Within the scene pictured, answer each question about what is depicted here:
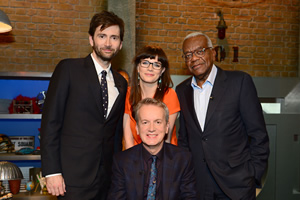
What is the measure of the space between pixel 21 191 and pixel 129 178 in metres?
2.10

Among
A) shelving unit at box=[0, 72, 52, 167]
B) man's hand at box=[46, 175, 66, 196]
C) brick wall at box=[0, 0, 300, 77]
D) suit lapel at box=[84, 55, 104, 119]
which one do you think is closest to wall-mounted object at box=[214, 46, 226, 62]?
brick wall at box=[0, 0, 300, 77]

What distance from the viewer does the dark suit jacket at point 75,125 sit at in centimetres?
208

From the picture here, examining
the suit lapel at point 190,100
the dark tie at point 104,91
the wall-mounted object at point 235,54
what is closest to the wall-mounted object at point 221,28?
the wall-mounted object at point 235,54

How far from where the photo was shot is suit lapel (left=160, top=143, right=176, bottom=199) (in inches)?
86.0

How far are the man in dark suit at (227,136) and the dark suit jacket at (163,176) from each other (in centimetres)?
13

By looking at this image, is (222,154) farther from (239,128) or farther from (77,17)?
(77,17)

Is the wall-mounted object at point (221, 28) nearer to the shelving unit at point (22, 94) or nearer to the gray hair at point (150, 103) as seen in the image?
the shelving unit at point (22, 94)

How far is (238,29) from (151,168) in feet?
11.6

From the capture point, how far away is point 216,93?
7.68 feet

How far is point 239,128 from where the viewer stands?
92.1 inches

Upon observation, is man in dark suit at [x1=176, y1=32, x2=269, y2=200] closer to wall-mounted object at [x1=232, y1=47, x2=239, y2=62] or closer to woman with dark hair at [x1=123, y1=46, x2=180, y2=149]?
woman with dark hair at [x1=123, y1=46, x2=180, y2=149]

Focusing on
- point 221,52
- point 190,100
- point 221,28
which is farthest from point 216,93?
point 221,28

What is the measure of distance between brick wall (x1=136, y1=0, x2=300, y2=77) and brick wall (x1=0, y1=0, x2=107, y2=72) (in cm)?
83

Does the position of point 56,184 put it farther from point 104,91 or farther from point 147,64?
point 147,64
